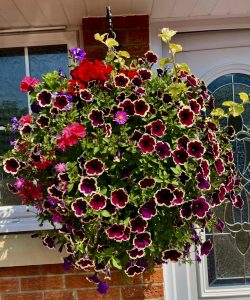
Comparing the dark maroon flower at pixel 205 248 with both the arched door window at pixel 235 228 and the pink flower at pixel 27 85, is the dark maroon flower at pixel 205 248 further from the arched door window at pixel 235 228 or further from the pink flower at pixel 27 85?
the pink flower at pixel 27 85

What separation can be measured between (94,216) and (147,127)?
39cm

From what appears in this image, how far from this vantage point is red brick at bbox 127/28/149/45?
2.83m

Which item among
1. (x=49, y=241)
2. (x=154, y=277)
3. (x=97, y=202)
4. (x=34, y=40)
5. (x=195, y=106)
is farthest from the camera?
(x=34, y=40)

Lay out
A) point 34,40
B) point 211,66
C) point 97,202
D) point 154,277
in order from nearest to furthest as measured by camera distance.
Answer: point 97,202
point 154,277
point 34,40
point 211,66

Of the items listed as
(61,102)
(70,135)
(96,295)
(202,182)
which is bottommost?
(96,295)

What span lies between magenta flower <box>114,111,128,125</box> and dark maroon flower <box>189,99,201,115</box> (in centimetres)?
27

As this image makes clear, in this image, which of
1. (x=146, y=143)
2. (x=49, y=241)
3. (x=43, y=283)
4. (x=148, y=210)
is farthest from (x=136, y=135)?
(x=43, y=283)

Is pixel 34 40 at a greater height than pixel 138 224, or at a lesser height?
greater

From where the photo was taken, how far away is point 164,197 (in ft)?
6.39

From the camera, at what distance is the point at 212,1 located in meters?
2.69

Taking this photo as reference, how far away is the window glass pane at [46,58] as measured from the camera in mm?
2973

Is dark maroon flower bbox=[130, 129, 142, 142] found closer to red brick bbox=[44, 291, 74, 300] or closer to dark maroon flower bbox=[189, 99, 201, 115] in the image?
dark maroon flower bbox=[189, 99, 201, 115]

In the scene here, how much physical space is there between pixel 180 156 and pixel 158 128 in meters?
0.13

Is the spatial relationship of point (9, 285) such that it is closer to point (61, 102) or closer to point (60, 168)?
point (60, 168)
